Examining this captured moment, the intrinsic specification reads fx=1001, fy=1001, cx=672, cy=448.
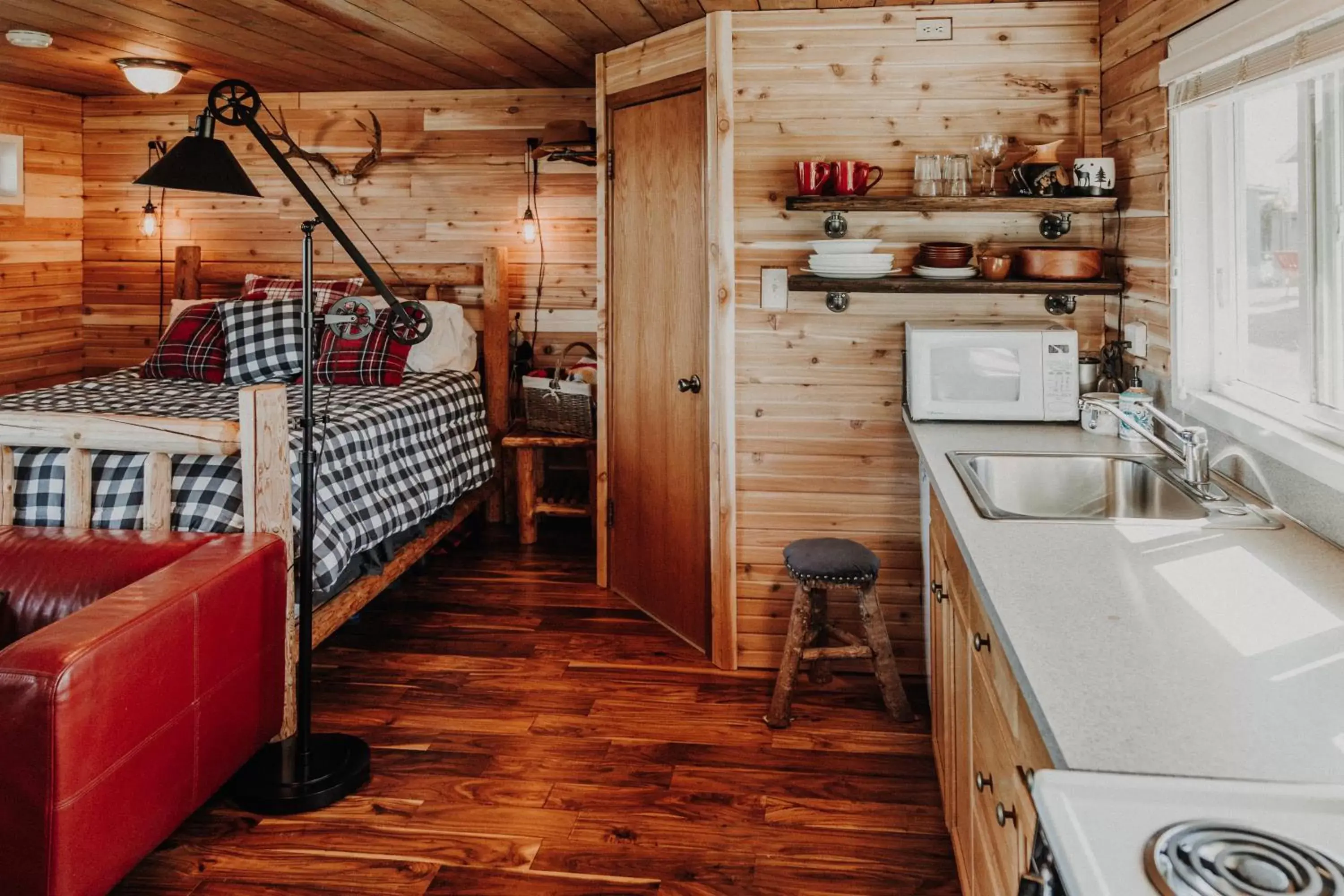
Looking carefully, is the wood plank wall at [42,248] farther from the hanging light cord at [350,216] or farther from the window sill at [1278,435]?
the window sill at [1278,435]

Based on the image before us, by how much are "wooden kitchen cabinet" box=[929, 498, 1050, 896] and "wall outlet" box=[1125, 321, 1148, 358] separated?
77 centimetres

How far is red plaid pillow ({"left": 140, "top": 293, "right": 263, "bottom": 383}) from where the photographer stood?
438 centimetres

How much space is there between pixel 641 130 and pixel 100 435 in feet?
6.69

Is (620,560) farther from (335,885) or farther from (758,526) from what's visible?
(335,885)

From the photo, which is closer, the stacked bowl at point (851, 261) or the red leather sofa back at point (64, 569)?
the red leather sofa back at point (64, 569)

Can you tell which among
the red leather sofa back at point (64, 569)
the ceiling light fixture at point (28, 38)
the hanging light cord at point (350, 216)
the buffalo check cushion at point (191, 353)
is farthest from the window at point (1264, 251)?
the ceiling light fixture at point (28, 38)

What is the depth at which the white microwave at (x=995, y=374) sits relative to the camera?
2789 millimetres

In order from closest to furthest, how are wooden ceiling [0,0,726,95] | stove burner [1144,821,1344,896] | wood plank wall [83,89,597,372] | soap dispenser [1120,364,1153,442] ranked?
1. stove burner [1144,821,1344,896]
2. soap dispenser [1120,364,1153,442]
3. wooden ceiling [0,0,726,95]
4. wood plank wall [83,89,597,372]

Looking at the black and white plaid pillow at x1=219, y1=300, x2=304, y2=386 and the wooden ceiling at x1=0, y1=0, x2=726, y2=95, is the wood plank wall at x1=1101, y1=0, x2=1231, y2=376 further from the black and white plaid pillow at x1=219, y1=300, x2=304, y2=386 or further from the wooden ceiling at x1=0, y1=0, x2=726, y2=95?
the black and white plaid pillow at x1=219, y1=300, x2=304, y2=386

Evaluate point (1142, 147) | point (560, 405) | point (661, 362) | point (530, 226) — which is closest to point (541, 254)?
point (530, 226)

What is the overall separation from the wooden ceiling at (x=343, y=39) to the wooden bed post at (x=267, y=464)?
5.04ft

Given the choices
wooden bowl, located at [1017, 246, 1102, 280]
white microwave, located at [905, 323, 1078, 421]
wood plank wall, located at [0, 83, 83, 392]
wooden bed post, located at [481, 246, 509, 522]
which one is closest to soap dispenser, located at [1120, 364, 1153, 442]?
white microwave, located at [905, 323, 1078, 421]

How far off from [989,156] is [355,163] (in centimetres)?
334

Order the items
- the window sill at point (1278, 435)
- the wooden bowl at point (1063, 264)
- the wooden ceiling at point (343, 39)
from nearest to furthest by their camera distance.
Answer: the window sill at point (1278, 435)
the wooden bowl at point (1063, 264)
the wooden ceiling at point (343, 39)
